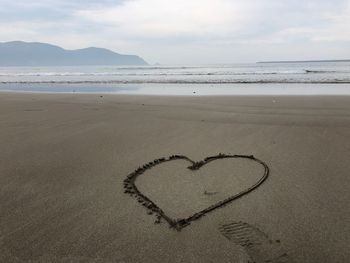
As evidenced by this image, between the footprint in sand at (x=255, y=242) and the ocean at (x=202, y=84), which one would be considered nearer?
the footprint in sand at (x=255, y=242)

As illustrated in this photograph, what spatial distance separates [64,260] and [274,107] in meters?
7.72

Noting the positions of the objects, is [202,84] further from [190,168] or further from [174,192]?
[174,192]

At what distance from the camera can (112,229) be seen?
2881 millimetres

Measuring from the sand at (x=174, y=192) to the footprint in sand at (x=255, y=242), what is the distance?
0.04 feet

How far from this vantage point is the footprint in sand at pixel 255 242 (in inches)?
95.8

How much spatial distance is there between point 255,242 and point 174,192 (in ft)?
3.86

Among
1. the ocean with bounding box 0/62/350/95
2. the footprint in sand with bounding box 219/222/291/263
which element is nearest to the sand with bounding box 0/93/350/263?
the footprint in sand with bounding box 219/222/291/263

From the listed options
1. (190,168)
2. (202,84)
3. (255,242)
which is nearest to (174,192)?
(190,168)

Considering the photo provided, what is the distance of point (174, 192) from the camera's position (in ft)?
11.8

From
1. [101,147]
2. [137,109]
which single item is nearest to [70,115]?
[137,109]

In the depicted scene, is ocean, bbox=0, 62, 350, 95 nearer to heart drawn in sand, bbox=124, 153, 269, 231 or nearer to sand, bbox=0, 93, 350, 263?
sand, bbox=0, 93, 350, 263

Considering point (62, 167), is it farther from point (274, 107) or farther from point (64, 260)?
point (274, 107)

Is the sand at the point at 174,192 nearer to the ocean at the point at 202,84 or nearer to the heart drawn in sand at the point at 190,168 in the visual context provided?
the heart drawn in sand at the point at 190,168

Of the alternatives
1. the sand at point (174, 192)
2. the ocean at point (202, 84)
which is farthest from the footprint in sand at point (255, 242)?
the ocean at point (202, 84)
